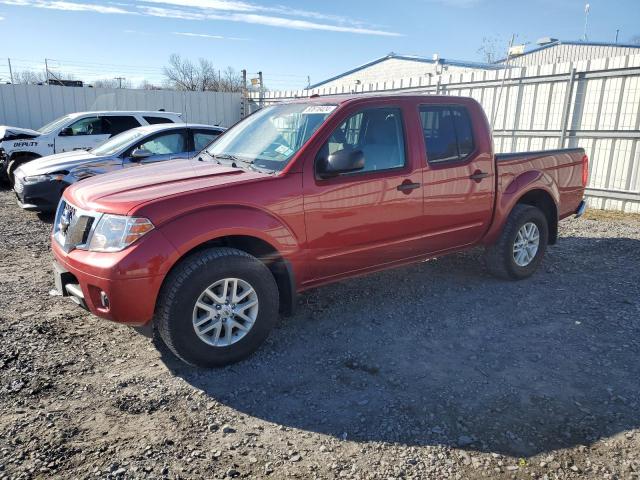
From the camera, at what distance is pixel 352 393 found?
328 centimetres

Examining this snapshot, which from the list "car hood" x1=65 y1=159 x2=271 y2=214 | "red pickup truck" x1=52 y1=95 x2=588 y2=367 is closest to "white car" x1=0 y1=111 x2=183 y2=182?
"red pickup truck" x1=52 y1=95 x2=588 y2=367

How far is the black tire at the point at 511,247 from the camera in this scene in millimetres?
5250

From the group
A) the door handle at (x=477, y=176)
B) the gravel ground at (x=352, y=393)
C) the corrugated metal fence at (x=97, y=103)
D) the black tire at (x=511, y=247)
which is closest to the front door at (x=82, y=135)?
the gravel ground at (x=352, y=393)

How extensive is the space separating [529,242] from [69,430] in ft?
15.6

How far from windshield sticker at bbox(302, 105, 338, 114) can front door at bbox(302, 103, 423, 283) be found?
0.17 meters

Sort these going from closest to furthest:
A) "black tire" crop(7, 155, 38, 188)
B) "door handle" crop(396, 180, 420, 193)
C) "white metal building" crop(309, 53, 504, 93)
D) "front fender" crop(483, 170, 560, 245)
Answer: "door handle" crop(396, 180, 420, 193)
"front fender" crop(483, 170, 560, 245)
"black tire" crop(7, 155, 38, 188)
"white metal building" crop(309, 53, 504, 93)

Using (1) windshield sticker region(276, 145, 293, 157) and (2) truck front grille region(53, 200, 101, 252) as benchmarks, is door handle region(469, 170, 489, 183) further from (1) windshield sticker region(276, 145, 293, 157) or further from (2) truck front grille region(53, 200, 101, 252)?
(2) truck front grille region(53, 200, 101, 252)

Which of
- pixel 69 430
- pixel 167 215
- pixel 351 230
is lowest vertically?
pixel 69 430

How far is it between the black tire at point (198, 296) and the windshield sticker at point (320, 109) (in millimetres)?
1419

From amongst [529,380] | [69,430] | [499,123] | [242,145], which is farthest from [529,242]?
[499,123]

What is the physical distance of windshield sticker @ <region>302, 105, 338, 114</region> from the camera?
410 centimetres

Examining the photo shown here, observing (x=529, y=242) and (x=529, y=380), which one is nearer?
(x=529, y=380)

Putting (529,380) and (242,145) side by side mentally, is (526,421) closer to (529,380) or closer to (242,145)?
(529,380)

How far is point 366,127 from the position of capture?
4.20 meters
